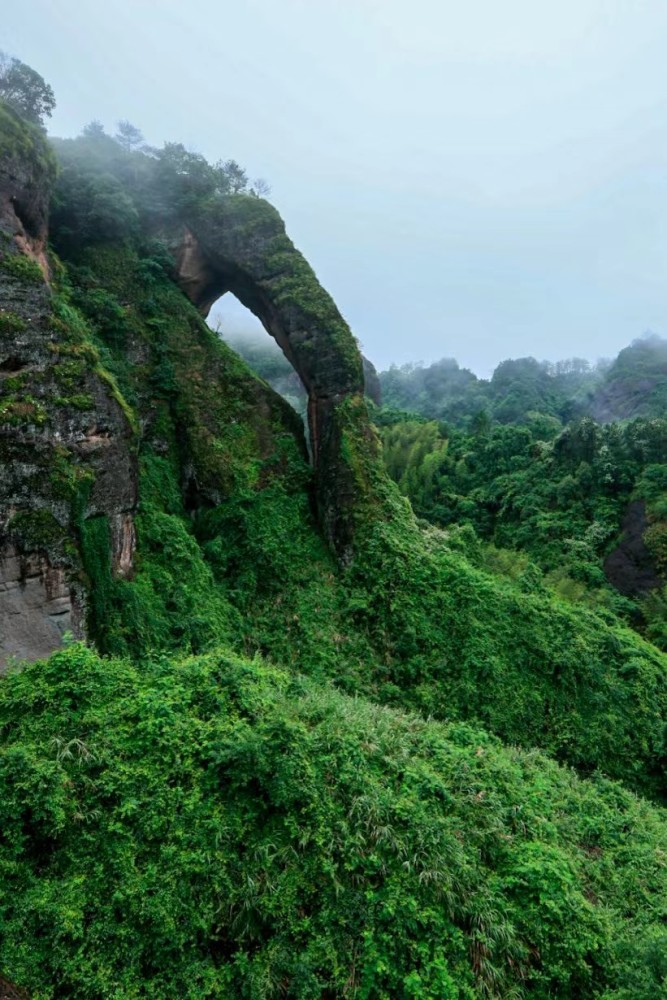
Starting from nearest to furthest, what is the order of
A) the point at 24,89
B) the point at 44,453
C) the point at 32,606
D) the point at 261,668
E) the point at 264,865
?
1. the point at 264,865
2. the point at 261,668
3. the point at 32,606
4. the point at 44,453
5. the point at 24,89

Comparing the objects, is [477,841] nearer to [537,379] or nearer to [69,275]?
[69,275]

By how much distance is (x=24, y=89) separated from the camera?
56.0 feet

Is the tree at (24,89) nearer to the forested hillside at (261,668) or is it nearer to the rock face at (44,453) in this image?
the forested hillside at (261,668)

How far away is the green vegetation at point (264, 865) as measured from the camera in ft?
18.1

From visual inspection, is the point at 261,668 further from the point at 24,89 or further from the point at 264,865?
the point at 24,89

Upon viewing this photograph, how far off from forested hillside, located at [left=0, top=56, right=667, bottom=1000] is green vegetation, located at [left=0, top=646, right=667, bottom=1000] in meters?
0.03

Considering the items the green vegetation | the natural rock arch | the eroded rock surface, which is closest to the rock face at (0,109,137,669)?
the eroded rock surface

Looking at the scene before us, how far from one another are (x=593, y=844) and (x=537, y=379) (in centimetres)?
7663

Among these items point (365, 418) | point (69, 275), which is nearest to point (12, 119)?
point (69, 275)

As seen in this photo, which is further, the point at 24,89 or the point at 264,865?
the point at 24,89

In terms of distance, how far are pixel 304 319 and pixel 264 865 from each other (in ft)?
53.3

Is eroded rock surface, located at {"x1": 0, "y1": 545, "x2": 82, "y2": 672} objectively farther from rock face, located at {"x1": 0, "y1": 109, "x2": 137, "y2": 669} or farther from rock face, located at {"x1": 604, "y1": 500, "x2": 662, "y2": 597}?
rock face, located at {"x1": 604, "y1": 500, "x2": 662, "y2": 597}

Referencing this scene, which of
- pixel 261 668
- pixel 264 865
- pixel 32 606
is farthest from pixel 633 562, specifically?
pixel 32 606

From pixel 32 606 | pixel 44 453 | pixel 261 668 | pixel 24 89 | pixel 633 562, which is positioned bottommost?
pixel 633 562
